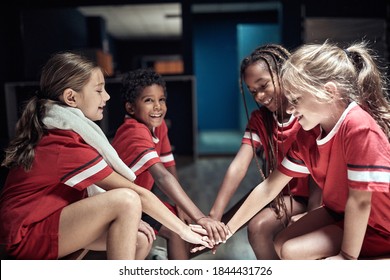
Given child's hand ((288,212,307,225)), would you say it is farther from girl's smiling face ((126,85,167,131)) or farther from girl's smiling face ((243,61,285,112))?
girl's smiling face ((126,85,167,131))

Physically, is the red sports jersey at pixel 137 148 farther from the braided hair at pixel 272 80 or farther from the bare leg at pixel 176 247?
the braided hair at pixel 272 80

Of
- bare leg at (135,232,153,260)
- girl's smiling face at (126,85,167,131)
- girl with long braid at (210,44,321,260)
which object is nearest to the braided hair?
girl with long braid at (210,44,321,260)

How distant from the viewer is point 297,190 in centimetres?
108

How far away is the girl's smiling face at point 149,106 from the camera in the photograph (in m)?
1.05

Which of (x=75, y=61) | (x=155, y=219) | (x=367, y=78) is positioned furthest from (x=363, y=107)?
(x=75, y=61)

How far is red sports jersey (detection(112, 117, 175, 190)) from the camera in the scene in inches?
40.4

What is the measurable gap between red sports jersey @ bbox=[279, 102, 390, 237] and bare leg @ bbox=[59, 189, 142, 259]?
0.40m

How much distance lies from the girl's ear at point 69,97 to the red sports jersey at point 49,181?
2.9 inches

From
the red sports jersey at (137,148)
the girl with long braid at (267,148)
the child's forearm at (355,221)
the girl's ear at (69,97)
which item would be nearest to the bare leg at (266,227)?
the girl with long braid at (267,148)

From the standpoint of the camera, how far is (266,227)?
1125 millimetres

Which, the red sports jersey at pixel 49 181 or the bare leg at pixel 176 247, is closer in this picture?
the red sports jersey at pixel 49 181
